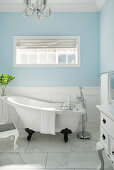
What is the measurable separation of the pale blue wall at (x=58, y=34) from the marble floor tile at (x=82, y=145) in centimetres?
135

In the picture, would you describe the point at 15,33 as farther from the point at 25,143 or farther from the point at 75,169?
the point at 75,169

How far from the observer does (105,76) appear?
99.5 inches

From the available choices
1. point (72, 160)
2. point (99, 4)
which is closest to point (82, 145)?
point (72, 160)

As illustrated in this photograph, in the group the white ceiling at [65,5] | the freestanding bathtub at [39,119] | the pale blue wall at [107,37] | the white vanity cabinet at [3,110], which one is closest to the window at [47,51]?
the pale blue wall at [107,37]

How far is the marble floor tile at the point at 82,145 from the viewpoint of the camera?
2.38 metres

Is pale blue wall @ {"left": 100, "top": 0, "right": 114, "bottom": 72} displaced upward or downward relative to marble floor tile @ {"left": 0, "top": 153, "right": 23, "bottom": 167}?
upward

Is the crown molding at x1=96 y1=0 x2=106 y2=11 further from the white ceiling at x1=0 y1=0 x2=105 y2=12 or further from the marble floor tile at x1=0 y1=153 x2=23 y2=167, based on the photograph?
the marble floor tile at x1=0 y1=153 x2=23 y2=167

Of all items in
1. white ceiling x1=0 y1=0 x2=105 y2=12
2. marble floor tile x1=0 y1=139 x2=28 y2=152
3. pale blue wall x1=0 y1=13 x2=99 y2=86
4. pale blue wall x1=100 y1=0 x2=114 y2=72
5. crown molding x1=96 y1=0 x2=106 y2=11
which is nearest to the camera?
marble floor tile x1=0 y1=139 x2=28 y2=152

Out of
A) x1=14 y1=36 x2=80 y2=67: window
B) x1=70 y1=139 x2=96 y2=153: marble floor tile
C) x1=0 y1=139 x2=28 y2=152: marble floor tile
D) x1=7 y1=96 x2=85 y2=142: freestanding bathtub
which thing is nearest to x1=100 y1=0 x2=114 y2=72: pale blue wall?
x1=14 y1=36 x2=80 y2=67: window

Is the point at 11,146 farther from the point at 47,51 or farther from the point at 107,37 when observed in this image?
the point at 107,37

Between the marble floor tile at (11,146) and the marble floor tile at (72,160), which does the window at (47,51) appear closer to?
the marble floor tile at (11,146)

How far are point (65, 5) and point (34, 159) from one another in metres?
3.23

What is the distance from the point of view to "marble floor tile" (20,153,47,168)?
1.94 m

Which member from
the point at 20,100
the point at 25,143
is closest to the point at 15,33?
the point at 20,100
